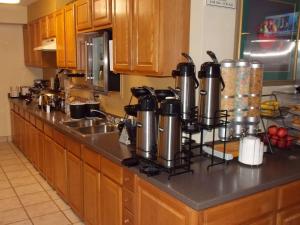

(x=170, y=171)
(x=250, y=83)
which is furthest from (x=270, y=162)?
(x=170, y=171)

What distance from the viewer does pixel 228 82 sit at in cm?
202

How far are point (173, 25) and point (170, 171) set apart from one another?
1040 millimetres

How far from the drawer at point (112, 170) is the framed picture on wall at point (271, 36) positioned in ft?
4.07

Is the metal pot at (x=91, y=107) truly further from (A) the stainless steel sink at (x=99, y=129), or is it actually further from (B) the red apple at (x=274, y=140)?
(B) the red apple at (x=274, y=140)


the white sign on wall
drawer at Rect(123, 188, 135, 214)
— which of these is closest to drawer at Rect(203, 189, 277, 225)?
drawer at Rect(123, 188, 135, 214)

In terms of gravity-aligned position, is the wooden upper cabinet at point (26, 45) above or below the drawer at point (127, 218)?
above

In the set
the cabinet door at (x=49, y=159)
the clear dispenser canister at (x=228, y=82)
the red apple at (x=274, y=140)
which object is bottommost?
the cabinet door at (x=49, y=159)

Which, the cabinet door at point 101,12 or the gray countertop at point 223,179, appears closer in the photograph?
the gray countertop at point 223,179

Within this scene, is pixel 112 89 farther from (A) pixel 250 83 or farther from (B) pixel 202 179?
(B) pixel 202 179

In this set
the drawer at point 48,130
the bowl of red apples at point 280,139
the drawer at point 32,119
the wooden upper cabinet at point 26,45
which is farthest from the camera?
the wooden upper cabinet at point 26,45

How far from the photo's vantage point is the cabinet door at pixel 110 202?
2.11 metres

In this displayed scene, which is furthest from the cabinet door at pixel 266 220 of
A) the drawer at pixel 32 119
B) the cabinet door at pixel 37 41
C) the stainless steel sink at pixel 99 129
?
the cabinet door at pixel 37 41

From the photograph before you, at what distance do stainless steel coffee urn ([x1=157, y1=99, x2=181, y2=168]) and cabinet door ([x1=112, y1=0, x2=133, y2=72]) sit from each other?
2.90ft

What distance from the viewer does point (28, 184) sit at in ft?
12.5
